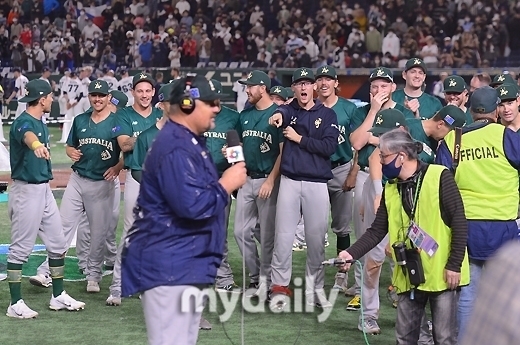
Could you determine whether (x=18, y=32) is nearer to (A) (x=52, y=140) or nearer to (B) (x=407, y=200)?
(A) (x=52, y=140)

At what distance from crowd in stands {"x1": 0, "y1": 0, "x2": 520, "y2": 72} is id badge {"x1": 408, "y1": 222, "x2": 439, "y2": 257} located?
843 inches

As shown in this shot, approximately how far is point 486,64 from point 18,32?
1580 centimetres

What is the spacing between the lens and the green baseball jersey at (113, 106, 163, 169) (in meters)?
8.83

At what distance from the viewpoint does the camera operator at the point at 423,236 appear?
17.8ft

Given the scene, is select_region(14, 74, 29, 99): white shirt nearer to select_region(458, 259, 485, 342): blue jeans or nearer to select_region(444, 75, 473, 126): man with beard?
select_region(444, 75, 473, 126): man with beard

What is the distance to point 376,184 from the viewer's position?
7.55m

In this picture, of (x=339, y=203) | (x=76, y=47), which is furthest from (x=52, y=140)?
(x=339, y=203)

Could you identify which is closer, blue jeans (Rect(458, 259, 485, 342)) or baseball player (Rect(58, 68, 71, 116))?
blue jeans (Rect(458, 259, 485, 342))

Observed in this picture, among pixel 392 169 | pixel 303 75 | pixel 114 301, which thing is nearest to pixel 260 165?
pixel 303 75

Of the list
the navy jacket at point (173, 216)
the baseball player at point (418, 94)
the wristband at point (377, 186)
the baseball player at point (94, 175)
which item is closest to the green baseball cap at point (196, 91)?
the navy jacket at point (173, 216)

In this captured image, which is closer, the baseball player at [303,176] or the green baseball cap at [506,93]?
the green baseball cap at [506,93]

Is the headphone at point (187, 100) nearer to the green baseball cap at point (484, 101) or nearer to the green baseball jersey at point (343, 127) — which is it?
the green baseball cap at point (484, 101)

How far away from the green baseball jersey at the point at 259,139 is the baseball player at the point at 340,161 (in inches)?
23.0

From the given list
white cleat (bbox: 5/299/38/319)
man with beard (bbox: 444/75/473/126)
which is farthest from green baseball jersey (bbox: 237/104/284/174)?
white cleat (bbox: 5/299/38/319)
